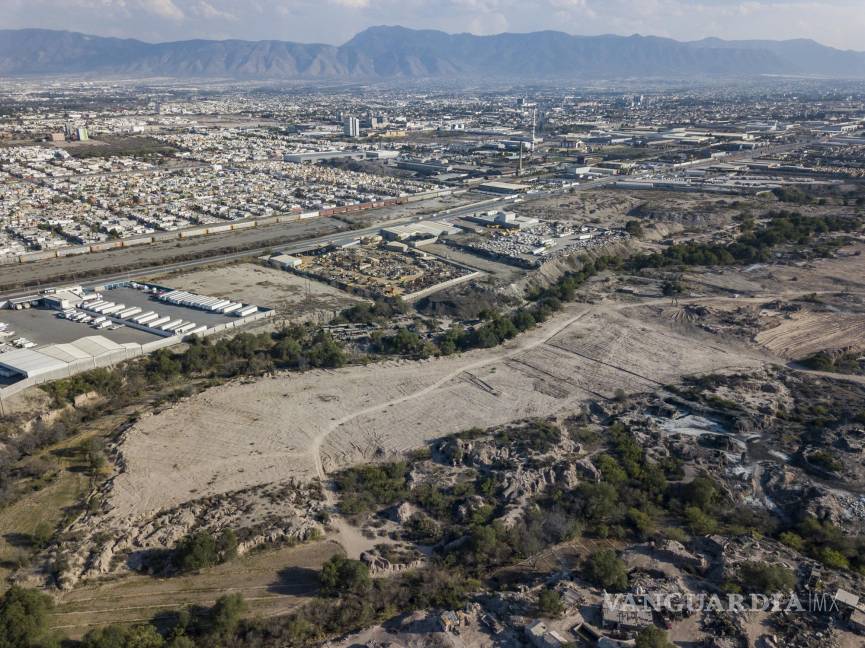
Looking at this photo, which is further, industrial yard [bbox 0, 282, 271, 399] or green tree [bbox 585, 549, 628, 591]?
industrial yard [bbox 0, 282, 271, 399]

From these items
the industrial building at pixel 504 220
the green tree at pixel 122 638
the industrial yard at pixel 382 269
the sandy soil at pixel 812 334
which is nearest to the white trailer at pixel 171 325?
the industrial yard at pixel 382 269

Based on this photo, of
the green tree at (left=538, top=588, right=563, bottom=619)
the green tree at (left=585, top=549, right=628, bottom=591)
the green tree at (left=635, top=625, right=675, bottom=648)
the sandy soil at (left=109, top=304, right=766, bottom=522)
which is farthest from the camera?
the sandy soil at (left=109, top=304, right=766, bottom=522)

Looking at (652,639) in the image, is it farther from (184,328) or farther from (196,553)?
(184,328)

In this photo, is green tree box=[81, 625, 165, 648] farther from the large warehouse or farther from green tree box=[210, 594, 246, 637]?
the large warehouse

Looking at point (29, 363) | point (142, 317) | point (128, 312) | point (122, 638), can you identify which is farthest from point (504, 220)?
point (122, 638)

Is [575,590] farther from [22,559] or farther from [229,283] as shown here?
[229,283]

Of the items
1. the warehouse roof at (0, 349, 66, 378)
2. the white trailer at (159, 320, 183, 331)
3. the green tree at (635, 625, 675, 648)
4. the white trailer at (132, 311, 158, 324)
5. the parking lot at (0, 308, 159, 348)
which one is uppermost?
the warehouse roof at (0, 349, 66, 378)

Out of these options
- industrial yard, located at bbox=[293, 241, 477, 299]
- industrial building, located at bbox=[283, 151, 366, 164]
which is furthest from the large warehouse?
industrial building, located at bbox=[283, 151, 366, 164]
